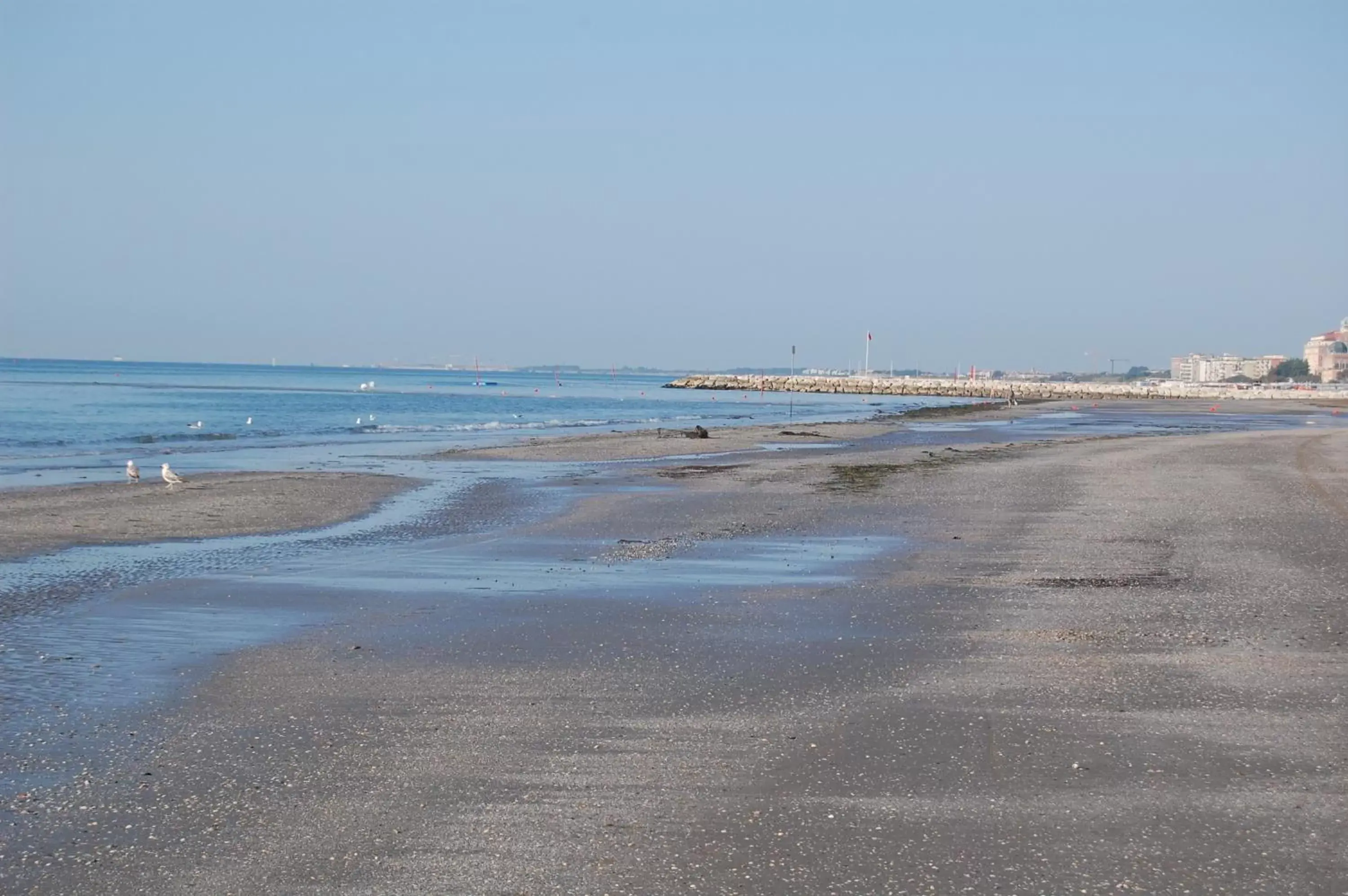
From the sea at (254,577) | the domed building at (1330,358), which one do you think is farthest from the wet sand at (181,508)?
the domed building at (1330,358)

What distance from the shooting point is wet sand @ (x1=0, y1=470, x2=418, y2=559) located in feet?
48.3

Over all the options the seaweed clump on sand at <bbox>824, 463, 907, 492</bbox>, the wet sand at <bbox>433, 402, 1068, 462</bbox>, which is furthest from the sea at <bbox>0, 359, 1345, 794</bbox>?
the seaweed clump on sand at <bbox>824, 463, 907, 492</bbox>

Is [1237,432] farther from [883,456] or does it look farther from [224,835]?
[224,835]

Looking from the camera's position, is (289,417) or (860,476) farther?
(289,417)

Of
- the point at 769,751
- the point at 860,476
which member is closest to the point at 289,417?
the point at 860,476

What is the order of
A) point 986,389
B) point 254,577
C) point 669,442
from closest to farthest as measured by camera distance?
1. point 254,577
2. point 669,442
3. point 986,389

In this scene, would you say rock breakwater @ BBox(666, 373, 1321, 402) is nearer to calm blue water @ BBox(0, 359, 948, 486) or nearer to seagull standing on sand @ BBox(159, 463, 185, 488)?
calm blue water @ BBox(0, 359, 948, 486)

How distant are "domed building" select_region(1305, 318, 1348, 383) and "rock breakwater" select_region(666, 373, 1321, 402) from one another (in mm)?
34500

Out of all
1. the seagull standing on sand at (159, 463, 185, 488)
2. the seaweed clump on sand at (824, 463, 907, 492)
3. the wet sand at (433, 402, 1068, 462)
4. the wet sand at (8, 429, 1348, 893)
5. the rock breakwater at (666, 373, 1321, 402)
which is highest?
the rock breakwater at (666, 373, 1321, 402)

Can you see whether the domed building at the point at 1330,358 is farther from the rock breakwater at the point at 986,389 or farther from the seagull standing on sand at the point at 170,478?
the seagull standing on sand at the point at 170,478

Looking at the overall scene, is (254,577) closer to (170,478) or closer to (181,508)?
(181,508)

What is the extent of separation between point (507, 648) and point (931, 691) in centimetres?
305

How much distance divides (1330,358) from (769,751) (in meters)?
171

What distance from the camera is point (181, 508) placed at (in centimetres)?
1770
